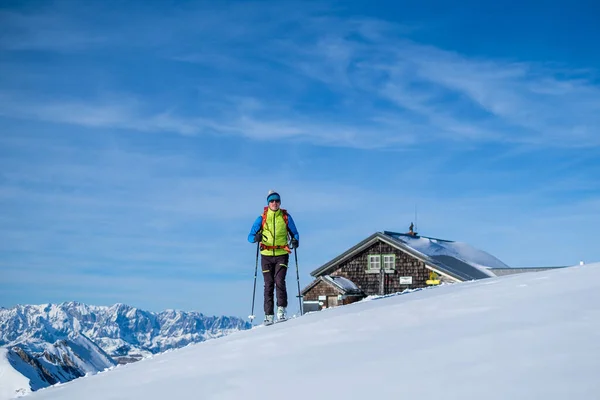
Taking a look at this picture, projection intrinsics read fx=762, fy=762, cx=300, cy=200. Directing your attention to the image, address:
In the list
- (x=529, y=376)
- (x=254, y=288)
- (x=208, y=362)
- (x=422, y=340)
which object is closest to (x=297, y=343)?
(x=208, y=362)

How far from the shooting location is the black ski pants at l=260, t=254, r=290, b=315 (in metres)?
13.5

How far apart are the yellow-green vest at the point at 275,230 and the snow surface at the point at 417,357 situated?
3.43 m

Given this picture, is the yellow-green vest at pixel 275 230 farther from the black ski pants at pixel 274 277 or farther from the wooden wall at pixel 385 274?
the wooden wall at pixel 385 274

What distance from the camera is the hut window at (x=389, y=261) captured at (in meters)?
39.2

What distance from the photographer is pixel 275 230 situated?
13.5m

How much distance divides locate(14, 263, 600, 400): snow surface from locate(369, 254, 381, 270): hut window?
29360mm

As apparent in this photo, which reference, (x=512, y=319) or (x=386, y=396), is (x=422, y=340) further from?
(x=386, y=396)

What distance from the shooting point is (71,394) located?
8930 mm

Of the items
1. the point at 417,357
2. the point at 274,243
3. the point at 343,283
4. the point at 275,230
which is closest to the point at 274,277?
the point at 274,243

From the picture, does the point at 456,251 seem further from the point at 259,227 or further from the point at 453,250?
the point at 259,227

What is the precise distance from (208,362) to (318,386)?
7.70 feet

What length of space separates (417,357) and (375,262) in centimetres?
3305

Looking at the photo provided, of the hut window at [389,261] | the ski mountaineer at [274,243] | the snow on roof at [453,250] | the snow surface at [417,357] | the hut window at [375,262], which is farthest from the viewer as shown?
the snow on roof at [453,250]

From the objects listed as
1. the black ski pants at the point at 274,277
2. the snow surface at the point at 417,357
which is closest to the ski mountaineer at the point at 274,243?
the black ski pants at the point at 274,277
